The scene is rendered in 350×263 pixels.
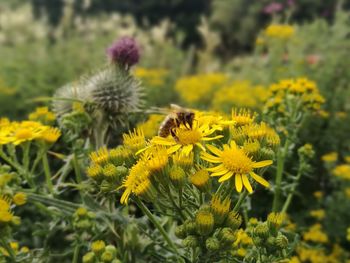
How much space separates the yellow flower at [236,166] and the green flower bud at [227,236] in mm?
142

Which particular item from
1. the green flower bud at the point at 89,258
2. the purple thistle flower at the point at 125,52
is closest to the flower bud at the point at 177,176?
the green flower bud at the point at 89,258

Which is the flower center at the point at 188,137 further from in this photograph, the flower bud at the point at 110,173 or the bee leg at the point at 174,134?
the flower bud at the point at 110,173

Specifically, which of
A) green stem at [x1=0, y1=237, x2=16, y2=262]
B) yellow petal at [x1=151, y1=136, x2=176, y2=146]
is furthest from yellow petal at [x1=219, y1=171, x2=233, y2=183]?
green stem at [x1=0, y1=237, x2=16, y2=262]

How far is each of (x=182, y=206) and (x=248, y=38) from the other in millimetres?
21916

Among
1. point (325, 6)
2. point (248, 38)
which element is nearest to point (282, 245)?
point (248, 38)

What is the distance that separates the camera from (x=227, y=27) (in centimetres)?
2389

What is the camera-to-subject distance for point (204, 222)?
5.16 feet

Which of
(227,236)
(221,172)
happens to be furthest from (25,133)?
(227,236)

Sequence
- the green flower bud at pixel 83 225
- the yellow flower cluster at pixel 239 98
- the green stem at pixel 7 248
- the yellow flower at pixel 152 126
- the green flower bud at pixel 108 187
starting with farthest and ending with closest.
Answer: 1. the yellow flower cluster at pixel 239 98
2. the yellow flower at pixel 152 126
3. the green flower bud at pixel 83 225
4. the green stem at pixel 7 248
5. the green flower bud at pixel 108 187

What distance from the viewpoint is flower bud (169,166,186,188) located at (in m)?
1.62

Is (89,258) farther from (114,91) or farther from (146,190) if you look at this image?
(114,91)

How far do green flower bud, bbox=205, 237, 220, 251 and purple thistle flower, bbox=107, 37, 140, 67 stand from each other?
1.60 meters

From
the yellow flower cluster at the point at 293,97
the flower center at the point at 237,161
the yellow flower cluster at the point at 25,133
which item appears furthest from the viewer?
the yellow flower cluster at the point at 293,97

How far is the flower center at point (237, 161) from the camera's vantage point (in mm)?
1676
